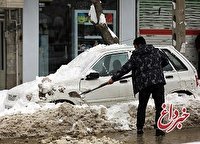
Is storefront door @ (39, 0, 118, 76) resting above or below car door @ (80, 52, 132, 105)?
above

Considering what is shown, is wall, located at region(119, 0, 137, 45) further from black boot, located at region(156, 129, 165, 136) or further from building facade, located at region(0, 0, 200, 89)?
black boot, located at region(156, 129, 165, 136)

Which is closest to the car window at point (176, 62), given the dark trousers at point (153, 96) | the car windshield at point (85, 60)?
the car windshield at point (85, 60)

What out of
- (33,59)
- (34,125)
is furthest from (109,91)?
(33,59)

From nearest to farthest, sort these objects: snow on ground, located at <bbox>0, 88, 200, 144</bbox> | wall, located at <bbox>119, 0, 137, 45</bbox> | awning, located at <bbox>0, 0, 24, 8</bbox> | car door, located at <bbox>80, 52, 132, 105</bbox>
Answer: snow on ground, located at <bbox>0, 88, 200, 144</bbox>
car door, located at <bbox>80, 52, 132, 105</bbox>
awning, located at <bbox>0, 0, 24, 8</bbox>
wall, located at <bbox>119, 0, 137, 45</bbox>

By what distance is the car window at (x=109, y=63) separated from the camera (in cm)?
1057

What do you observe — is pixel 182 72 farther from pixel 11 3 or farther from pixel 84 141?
pixel 11 3

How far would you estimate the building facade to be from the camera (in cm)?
1716

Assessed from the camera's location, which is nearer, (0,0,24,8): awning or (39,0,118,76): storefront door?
(0,0,24,8): awning

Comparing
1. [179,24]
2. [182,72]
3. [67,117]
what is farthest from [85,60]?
[179,24]

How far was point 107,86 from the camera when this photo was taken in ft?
34.2

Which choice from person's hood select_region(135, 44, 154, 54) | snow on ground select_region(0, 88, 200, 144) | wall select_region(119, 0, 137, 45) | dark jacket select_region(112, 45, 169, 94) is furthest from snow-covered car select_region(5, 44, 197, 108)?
wall select_region(119, 0, 137, 45)

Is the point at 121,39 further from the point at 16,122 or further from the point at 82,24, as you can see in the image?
the point at 16,122

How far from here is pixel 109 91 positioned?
10.4 metres

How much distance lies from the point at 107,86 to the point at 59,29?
772 cm
